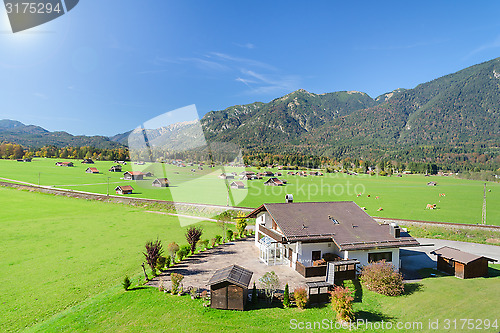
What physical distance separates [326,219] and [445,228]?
27.3 meters

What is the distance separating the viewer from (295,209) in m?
24.0

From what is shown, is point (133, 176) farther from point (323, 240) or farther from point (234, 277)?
point (234, 277)

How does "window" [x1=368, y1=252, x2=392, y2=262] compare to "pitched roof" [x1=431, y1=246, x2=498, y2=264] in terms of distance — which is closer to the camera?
"pitched roof" [x1=431, y1=246, x2=498, y2=264]

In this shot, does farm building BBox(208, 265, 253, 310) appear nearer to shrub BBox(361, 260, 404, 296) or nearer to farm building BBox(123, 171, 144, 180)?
shrub BBox(361, 260, 404, 296)

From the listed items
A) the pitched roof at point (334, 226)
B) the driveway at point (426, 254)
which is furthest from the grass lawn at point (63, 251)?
the driveway at point (426, 254)

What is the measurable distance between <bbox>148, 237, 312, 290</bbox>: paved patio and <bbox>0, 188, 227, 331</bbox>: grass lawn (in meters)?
3.87

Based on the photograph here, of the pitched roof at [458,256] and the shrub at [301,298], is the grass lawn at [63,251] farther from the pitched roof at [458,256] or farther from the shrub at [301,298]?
the pitched roof at [458,256]

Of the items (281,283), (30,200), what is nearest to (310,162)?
(30,200)

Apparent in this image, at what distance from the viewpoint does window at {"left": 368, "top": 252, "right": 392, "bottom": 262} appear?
20109 mm

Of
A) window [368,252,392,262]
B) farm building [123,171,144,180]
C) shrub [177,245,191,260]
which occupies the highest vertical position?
farm building [123,171,144,180]

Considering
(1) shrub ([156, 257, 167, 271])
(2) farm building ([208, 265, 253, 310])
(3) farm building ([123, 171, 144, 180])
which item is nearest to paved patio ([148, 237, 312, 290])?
(1) shrub ([156, 257, 167, 271])

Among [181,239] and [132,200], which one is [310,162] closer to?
[132,200]

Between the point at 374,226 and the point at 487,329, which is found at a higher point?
the point at 374,226

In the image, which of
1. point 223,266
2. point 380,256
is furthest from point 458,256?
point 223,266
